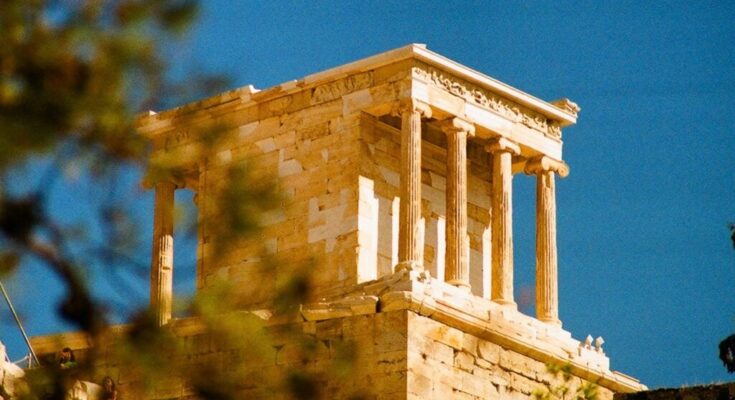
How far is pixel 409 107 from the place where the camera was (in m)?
30.1

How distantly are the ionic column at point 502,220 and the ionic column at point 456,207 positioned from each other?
0.61 metres

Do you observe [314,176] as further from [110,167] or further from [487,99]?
[110,167]

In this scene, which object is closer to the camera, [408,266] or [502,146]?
[408,266]

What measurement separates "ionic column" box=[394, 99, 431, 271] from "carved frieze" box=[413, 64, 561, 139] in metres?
0.59

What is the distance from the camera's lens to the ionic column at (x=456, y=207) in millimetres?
30391

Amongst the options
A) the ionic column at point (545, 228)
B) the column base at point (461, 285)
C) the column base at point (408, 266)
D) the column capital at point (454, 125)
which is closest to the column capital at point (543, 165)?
the ionic column at point (545, 228)

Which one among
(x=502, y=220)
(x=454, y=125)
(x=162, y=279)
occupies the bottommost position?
(x=162, y=279)

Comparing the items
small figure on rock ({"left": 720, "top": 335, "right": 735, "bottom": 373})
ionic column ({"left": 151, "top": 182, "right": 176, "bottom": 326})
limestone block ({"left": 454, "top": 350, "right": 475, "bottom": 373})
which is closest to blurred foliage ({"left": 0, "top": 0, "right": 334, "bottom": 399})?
ionic column ({"left": 151, "top": 182, "right": 176, "bottom": 326})

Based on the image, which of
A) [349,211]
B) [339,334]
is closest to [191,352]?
[339,334]

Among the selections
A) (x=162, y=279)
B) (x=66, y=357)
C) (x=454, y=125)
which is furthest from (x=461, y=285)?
(x=66, y=357)

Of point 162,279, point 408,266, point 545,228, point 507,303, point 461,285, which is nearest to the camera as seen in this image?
point 162,279

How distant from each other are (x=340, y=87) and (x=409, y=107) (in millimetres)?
1309

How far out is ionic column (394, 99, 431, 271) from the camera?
2978 centimetres

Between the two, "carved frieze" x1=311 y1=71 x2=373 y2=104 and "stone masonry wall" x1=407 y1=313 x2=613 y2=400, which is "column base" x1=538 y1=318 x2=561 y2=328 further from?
"carved frieze" x1=311 y1=71 x2=373 y2=104
